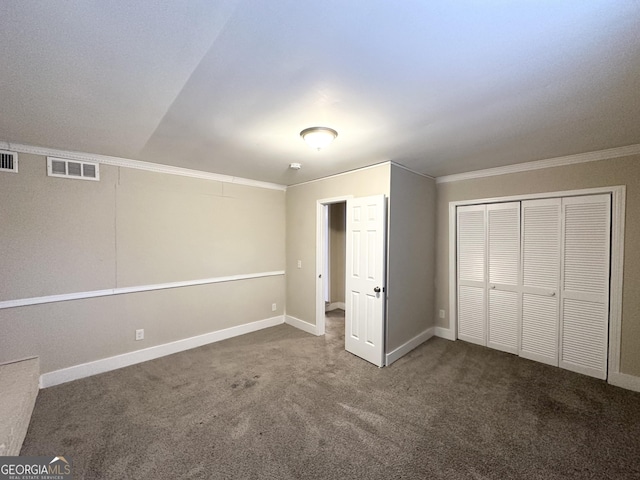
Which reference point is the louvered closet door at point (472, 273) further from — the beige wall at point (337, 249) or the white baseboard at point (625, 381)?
the beige wall at point (337, 249)

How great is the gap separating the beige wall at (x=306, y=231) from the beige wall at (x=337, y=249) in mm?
1255

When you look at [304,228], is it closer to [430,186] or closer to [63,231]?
[430,186]

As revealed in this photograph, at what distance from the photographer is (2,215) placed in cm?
249

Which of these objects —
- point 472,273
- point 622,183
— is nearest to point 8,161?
point 472,273

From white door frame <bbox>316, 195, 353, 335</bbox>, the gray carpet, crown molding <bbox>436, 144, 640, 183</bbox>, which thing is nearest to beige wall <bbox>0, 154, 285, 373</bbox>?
the gray carpet

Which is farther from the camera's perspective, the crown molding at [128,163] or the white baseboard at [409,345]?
the white baseboard at [409,345]

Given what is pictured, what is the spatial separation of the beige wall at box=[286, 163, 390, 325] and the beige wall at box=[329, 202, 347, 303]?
1.26 meters

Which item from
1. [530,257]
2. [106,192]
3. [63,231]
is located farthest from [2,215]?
[530,257]

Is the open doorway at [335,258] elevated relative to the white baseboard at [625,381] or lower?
elevated

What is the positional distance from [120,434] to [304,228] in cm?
314

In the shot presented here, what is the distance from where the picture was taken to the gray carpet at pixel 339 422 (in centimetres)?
177

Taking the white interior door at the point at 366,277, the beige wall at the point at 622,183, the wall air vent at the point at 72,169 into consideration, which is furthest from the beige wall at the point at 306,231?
the wall air vent at the point at 72,169

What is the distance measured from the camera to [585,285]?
9.77 ft

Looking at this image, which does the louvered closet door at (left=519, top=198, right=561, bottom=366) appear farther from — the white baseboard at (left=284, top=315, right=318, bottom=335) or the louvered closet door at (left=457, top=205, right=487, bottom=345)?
the white baseboard at (left=284, top=315, right=318, bottom=335)
